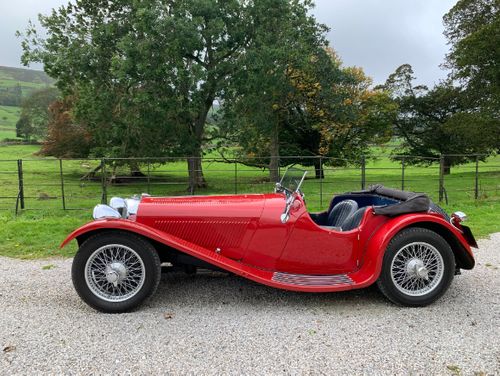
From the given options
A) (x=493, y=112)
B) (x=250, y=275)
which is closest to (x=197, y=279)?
(x=250, y=275)

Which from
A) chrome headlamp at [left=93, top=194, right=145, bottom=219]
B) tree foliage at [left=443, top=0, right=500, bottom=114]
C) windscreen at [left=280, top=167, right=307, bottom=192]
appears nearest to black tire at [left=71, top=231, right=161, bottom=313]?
chrome headlamp at [left=93, top=194, right=145, bottom=219]

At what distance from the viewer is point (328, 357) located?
3170mm

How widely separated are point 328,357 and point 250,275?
1162 mm

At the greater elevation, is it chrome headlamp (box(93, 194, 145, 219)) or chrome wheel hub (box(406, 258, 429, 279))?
chrome headlamp (box(93, 194, 145, 219))

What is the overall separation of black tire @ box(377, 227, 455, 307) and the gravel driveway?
137 millimetres

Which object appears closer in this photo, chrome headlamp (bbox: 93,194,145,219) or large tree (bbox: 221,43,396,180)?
chrome headlamp (bbox: 93,194,145,219)

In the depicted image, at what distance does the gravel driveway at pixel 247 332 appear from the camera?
10.1 feet

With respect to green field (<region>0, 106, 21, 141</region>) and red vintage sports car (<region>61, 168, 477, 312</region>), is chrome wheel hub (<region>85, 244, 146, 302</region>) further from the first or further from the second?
green field (<region>0, 106, 21, 141</region>)

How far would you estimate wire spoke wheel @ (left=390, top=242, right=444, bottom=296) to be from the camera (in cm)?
418

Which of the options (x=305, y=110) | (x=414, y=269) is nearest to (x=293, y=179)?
(x=414, y=269)

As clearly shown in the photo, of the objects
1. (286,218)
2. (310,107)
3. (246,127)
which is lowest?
(286,218)

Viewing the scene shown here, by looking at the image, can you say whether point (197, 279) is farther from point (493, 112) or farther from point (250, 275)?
point (493, 112)

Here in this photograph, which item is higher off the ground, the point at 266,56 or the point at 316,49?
the point at 316,49

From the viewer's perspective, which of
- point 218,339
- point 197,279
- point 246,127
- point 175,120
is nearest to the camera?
point 218,339
